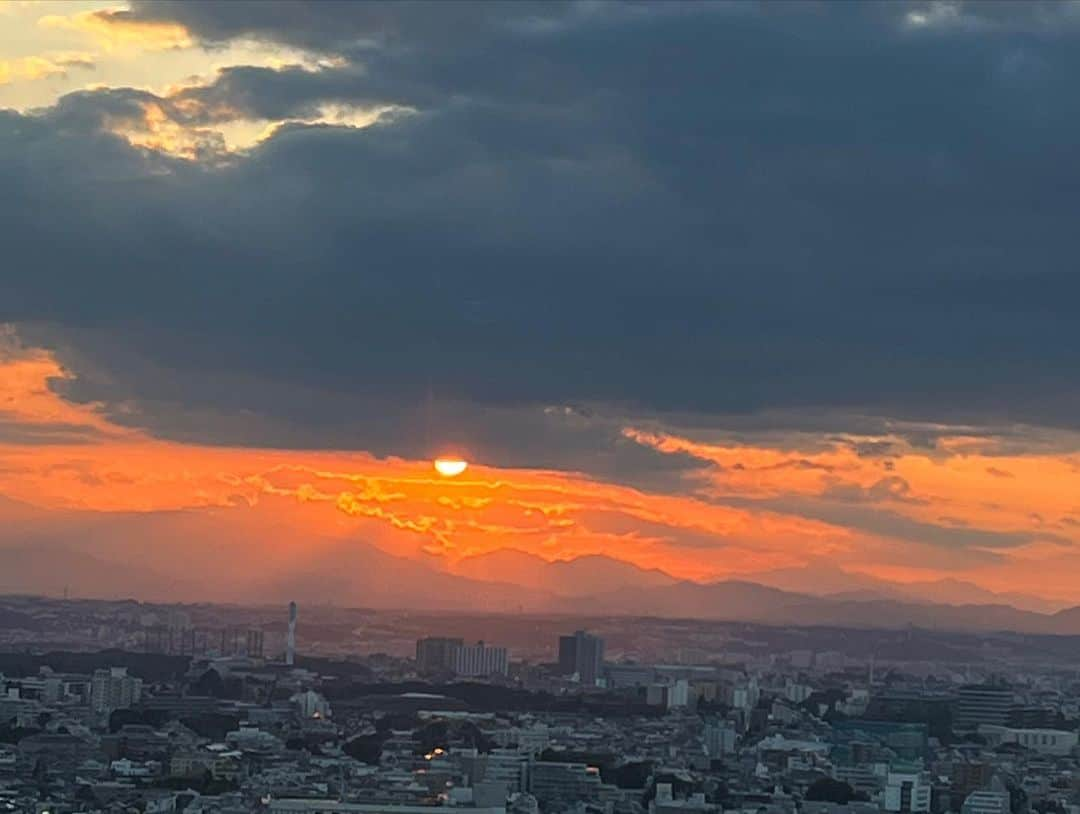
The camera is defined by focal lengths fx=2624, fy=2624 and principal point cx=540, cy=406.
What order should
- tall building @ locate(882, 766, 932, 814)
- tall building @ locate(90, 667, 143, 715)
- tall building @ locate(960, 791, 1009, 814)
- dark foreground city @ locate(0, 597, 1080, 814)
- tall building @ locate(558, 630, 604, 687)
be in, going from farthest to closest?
tall building @ locate(558, 630, 604, 687)
tall building @ locate(90, 667, 143, 715)
tall building @ locate(882, 766, 932, 814)
dark foreground city @ locate(0, 597, 1080, 814)
tall building @ locate(960, 791, 1009, 814)

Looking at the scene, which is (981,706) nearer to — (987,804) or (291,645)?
(291,645)

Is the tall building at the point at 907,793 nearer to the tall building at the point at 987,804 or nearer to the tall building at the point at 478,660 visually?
the tall building at the point at 987,804

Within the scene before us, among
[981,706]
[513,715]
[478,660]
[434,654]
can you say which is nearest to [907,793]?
[513,715]

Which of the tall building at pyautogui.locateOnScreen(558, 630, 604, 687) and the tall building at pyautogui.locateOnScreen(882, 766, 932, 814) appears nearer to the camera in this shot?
the tall building at pyautogui.locateOnScreen(882, 766, 932, 814)

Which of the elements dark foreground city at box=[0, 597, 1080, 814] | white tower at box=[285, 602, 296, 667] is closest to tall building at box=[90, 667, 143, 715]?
dark foreground city at box=[0, 597, 1080, 814]

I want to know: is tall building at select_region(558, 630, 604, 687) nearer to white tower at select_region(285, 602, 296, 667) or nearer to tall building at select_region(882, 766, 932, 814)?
white tower at select_region(285, 602, 296, 667)

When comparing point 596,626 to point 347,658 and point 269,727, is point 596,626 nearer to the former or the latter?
point 347,658
